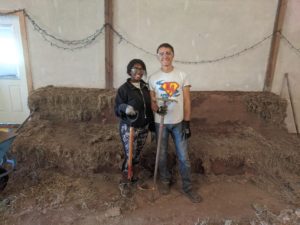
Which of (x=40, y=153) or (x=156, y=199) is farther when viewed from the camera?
(x=40, y=153)

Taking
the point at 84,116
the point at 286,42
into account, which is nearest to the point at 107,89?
the point at 84,116

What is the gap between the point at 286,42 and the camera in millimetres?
3967

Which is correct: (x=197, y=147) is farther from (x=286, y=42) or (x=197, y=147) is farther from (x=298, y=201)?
(x=286, y=42)

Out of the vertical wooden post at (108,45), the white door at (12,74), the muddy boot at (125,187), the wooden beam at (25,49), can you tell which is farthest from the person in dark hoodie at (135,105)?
the white door at (12,74)

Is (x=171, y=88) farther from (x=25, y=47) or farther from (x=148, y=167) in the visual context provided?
(x=25, y=47)

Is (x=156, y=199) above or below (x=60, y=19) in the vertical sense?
below

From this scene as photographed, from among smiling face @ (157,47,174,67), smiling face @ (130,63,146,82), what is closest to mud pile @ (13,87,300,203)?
smiling face @ (130,63,146,82)

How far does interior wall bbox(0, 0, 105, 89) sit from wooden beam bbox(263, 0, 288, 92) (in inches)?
112

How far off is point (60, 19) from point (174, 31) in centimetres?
186

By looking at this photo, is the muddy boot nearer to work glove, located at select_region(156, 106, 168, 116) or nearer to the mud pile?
the mud pile

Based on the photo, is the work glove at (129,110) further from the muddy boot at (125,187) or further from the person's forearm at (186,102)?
the muddy boot at (125,187)

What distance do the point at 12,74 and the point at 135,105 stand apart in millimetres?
2948

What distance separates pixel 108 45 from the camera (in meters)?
3.86

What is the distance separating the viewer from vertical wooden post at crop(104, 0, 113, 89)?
3.70 meters
